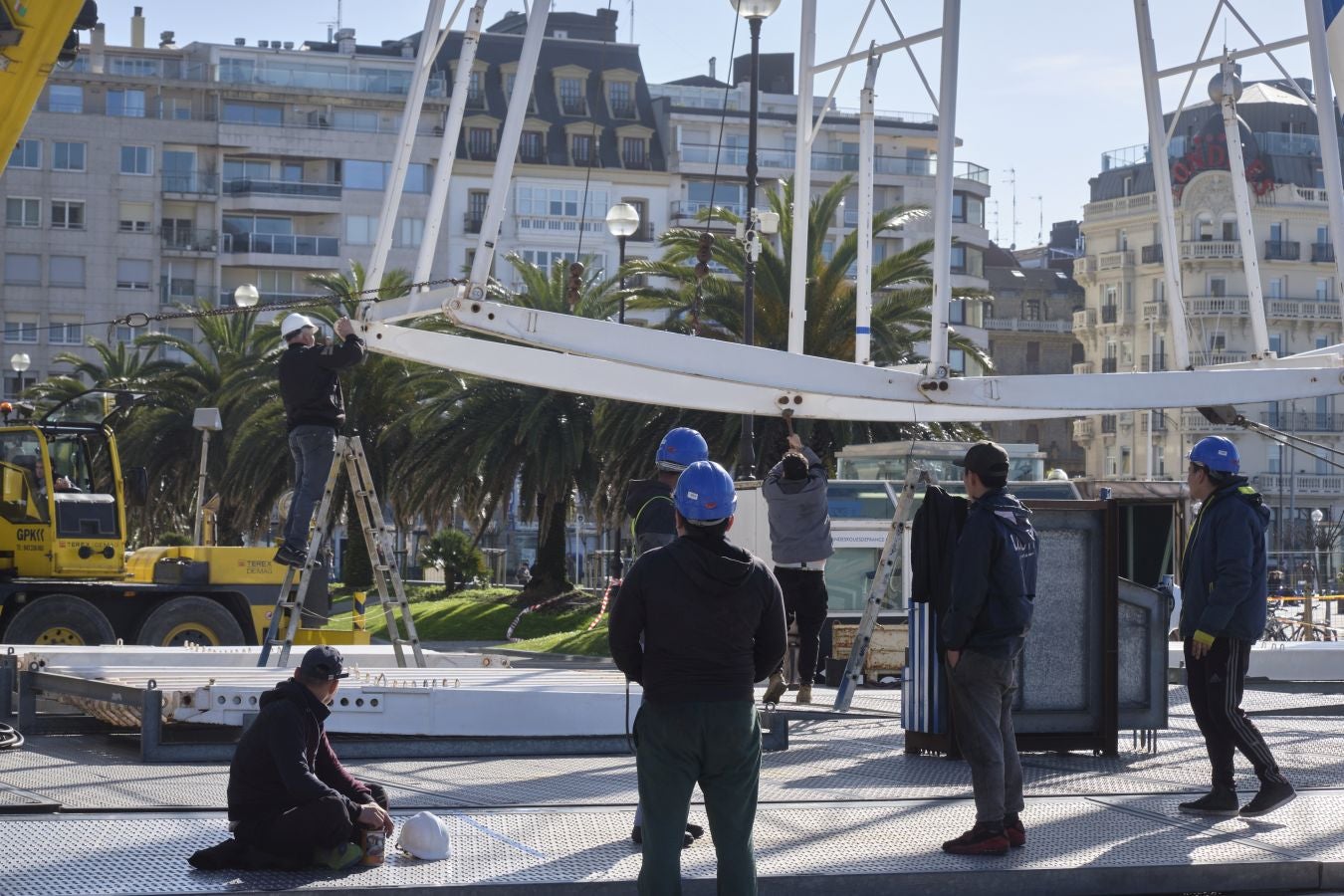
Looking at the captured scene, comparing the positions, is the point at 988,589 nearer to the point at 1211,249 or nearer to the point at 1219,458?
the point at 1219,458

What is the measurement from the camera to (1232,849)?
890 centimetres

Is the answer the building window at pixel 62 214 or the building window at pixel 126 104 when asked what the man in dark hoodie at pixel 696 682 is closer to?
the building window at pixel 62 214

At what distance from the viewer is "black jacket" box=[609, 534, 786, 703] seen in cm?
667

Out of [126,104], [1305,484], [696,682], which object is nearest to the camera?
[696,682]

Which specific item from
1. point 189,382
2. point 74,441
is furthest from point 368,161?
point 74,441

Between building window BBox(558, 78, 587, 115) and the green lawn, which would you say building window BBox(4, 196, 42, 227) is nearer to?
building window BBox(558, 78, 587, 115)

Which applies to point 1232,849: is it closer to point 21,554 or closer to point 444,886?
point 444,886

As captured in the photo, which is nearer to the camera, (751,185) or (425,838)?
(425,838)

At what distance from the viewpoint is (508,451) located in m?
38.5

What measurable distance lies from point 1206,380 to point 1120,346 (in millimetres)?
98090

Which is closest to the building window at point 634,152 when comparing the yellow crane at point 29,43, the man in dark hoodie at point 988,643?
the yellow crane at point 29,43

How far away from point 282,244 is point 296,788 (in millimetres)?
83938

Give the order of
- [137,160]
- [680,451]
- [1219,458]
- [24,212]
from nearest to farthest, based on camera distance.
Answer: [680,451] → [1219,458] → [24,212] → [137,160]

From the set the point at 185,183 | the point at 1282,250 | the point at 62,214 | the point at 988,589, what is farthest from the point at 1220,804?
the point at 1282,250
